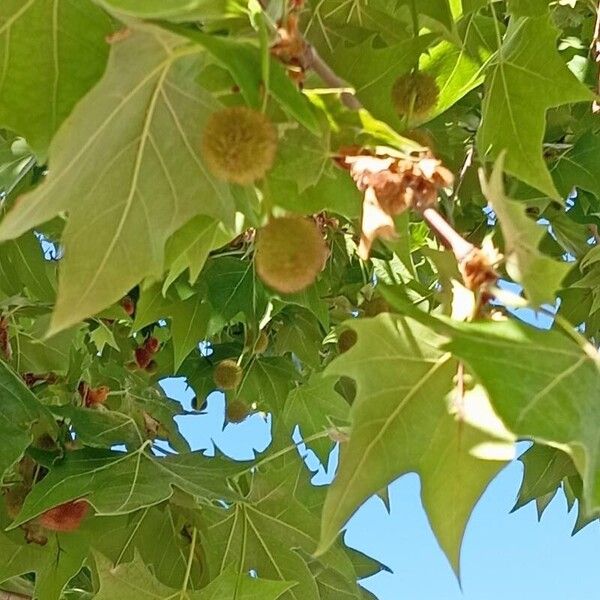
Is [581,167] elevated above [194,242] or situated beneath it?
situated beneath

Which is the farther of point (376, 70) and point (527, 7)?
point (527, 7)

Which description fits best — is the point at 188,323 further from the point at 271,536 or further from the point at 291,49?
the point at 291,49

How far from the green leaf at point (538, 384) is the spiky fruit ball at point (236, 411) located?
→ 134cm

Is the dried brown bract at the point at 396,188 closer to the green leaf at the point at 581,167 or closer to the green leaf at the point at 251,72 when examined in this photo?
the green leaf at the point at 251,72

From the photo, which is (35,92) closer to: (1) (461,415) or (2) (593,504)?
(1) (461,415)

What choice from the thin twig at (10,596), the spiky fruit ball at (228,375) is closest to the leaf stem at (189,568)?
the thin twig at (10,596)

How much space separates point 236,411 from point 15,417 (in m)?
0.74

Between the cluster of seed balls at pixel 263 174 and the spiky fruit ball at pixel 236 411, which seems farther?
the spiky fruit ball at pixel 236 411

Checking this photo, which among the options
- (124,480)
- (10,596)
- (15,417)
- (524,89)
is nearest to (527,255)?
(524,89)

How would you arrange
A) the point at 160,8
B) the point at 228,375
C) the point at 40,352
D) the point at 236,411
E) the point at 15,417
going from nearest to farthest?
the point at 160,8
the point at 15,417
the point at 40,352
the point at 228,375
the point at 236,411

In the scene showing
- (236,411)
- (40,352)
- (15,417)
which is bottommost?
(236,411)

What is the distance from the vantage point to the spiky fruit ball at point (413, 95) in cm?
103

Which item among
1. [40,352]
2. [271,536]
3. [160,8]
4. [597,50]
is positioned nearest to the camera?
[160,8]

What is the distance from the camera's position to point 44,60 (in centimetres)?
84
